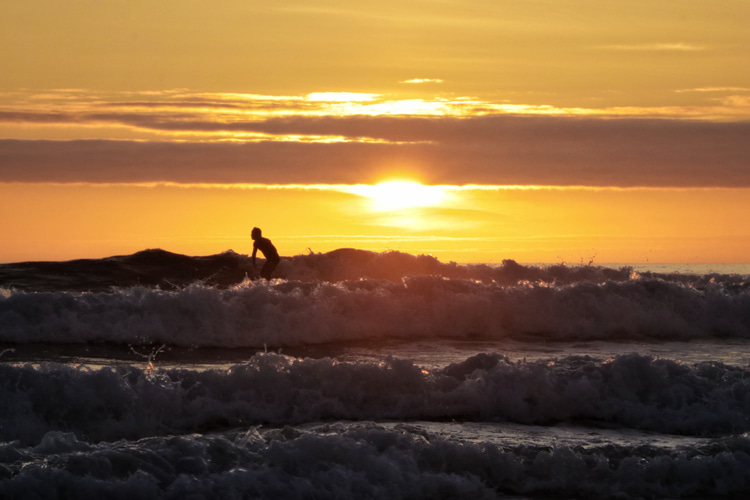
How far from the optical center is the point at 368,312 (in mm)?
20984

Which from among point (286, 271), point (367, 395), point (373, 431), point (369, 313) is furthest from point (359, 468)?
point (286, 271)

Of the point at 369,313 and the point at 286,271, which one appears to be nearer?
the point at 369,313

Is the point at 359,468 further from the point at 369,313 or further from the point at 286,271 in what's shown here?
the point at 286,271

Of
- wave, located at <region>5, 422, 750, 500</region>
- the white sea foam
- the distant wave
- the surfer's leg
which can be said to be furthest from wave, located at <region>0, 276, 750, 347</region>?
wave, located at <region>5, 422, 750, 500</region>

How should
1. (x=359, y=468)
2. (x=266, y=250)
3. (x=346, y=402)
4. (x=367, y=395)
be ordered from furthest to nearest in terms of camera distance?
1. (x=266, y=250)
2. (x=367, y=395)
3. (x=346, y=402)
4. (x=359, y=468)

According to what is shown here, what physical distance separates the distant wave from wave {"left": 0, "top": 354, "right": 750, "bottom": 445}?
22.0 feet

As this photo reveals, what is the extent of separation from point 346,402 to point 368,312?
902cm

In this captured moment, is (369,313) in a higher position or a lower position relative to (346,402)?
higher

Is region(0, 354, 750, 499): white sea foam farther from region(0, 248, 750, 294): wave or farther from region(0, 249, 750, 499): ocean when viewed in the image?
region(0, 248, 750, 294): wave

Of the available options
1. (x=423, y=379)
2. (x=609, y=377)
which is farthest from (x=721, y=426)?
(x=423, y=379)

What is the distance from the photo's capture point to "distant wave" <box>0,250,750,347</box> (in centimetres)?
1864

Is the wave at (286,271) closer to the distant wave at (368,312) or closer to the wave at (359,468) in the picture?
the distant wave at (368,312)

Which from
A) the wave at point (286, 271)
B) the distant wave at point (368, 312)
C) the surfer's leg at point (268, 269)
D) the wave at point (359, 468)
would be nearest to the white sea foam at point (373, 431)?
the wave at point (359, 468)

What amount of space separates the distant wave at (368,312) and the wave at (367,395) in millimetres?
6718
